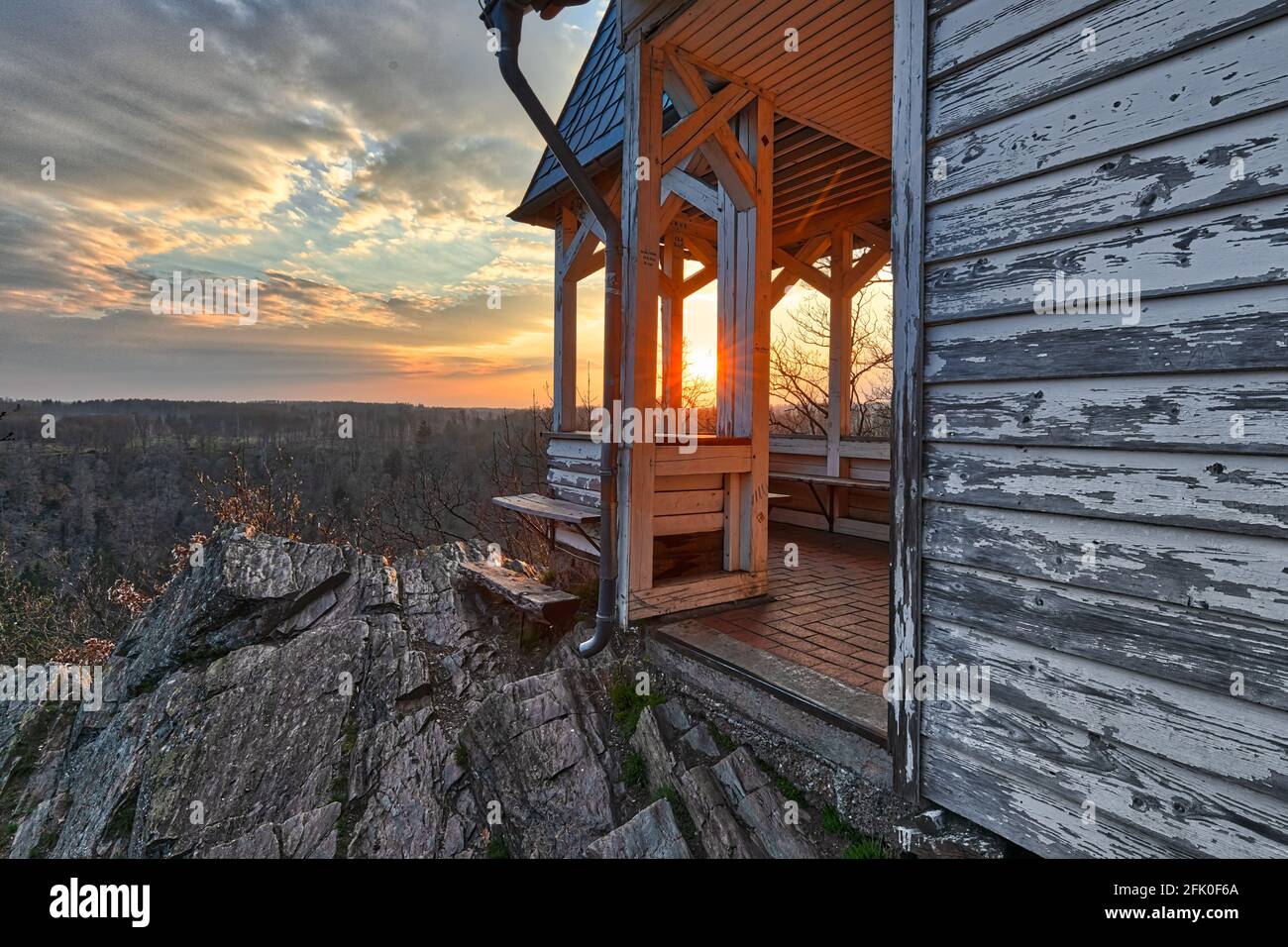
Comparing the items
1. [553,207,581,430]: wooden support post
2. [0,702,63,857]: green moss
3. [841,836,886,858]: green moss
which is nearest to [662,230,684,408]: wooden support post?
[553,207,581,430]: wooden support post

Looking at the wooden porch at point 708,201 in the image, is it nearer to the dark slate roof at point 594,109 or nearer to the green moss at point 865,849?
the dark slate roof at point 594,109

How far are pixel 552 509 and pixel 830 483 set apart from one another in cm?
320

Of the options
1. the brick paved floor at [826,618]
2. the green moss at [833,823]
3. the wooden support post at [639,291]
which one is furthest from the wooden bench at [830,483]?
the green moss at [833,823]

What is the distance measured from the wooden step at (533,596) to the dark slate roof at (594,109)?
296 cm

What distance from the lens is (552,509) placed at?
11.5 feet

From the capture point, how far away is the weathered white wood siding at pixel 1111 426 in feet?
3.55

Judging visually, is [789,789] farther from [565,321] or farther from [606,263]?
[565,321]

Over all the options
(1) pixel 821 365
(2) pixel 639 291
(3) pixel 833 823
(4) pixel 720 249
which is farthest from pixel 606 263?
(1) pixel 821 365

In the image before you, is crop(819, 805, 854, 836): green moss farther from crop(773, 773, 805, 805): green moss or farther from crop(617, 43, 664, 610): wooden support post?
crop(617, 43, 664, 610): wooden support post

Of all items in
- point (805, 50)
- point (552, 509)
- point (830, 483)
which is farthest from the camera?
point (830, 483)

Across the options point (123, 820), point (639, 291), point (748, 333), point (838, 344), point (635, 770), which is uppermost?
point (838, 344)

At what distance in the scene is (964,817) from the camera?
1.57 metres

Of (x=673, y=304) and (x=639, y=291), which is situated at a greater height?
(x=673, y=304)

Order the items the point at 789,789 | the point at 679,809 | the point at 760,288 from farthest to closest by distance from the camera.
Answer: the point at 760,288
the point at 679,809
the point at 789,789
